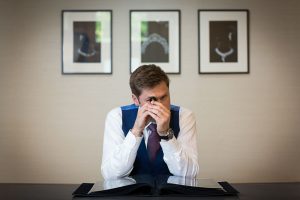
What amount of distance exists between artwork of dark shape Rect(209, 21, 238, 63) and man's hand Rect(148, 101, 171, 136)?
2.12 m

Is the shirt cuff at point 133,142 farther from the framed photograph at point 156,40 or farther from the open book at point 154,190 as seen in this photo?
the framed photograph at point 156,40

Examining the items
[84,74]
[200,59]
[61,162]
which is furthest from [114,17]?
[61,162]

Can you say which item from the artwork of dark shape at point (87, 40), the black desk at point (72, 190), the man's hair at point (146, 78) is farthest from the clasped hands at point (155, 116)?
the artwork of dark shape at point (87, 40)

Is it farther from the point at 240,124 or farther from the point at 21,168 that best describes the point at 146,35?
the point at 21,168

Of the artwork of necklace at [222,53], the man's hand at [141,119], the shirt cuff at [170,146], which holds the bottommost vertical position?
the shirt cuff at [170,146]

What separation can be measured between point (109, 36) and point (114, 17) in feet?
0.65

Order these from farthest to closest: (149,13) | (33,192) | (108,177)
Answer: (149,13) → (108,177) → (33,192)

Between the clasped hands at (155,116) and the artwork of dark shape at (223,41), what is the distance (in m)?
2.12

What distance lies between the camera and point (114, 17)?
13.2 ft

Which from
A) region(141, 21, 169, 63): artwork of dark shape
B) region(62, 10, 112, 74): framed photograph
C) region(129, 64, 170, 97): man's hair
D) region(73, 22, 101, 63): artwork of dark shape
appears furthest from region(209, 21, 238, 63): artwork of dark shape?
region(129, 64, 170, 97): man's hair

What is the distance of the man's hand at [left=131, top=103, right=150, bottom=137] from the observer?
2.07 meters

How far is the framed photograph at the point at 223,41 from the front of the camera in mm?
4047

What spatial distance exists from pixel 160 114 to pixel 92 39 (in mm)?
2215

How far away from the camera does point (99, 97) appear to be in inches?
159
